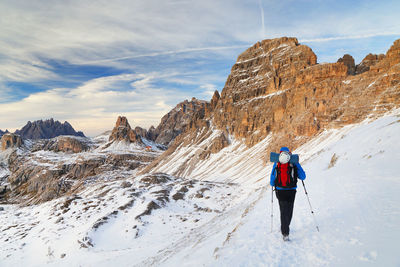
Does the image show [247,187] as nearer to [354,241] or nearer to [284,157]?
[284,157]

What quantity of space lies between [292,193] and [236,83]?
162 m

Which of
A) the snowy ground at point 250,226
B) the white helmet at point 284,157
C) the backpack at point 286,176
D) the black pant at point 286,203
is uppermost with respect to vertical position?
the white helmet at point 284,157

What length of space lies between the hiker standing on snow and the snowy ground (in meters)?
0.96

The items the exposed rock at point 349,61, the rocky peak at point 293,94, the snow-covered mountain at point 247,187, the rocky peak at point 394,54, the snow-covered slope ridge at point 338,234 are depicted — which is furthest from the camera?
the exposed rock at point 349,61

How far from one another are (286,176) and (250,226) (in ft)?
15.2

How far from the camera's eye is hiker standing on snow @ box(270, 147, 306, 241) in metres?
7.84

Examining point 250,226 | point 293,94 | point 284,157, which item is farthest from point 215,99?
point 284,157

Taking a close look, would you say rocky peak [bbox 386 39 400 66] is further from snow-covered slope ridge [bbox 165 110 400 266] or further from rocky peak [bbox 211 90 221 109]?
rocky peak [bbox 211 90 221 109]

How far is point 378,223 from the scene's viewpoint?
7.13 m

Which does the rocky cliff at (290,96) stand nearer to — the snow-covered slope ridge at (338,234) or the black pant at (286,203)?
the snow-covered slope ridge at (338,234)

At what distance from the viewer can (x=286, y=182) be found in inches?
309

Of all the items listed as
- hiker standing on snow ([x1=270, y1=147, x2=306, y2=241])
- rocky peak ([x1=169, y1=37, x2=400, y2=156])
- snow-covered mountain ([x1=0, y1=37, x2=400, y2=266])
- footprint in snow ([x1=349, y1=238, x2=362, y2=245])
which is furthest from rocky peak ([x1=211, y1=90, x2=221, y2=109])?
footprint in snow ([x1=349, y1=238, x2=362, y2=245])

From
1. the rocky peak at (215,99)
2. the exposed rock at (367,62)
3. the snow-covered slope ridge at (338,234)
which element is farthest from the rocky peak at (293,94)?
the snow-covered slope ridge at (338,234)

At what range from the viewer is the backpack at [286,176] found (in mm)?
7832
